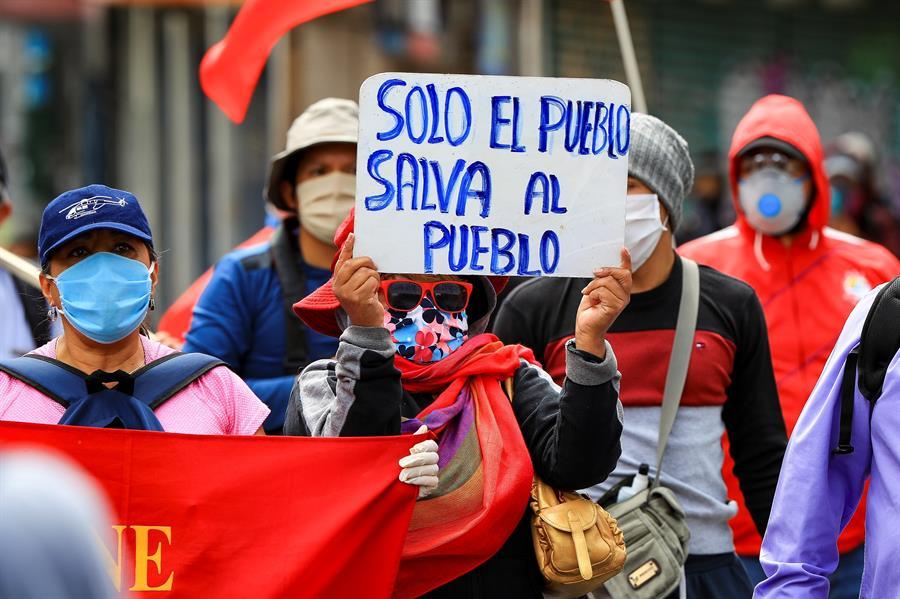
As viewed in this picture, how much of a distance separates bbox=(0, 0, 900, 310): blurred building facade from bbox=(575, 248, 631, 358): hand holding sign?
1046 centimetres

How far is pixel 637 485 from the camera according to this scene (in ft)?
14.4

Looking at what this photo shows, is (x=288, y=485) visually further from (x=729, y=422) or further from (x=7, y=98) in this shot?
(x=7, y=98)

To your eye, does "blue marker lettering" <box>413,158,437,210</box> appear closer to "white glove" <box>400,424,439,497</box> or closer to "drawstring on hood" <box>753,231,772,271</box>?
"white glove" <box>400,424,439,497</box>

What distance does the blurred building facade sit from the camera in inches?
566

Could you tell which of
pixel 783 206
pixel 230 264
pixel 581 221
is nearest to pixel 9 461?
pixel 581 221

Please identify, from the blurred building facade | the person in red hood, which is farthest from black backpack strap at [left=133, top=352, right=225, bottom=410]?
the blurred building facade

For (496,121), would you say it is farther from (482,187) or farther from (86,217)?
(86,217)

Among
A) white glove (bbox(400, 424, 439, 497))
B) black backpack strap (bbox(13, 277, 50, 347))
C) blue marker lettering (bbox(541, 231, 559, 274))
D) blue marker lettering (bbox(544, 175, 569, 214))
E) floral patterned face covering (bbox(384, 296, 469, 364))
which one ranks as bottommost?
black backpack strap (bbox(13, 277, 50, 347))

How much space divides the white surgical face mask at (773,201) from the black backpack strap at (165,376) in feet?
9.17

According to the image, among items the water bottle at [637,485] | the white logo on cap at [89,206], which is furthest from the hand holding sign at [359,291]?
the water bottle at [637,485]

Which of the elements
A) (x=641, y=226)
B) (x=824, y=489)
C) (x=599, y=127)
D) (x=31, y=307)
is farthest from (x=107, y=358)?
(x=31, y=307)

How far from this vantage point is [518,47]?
13.8 metres

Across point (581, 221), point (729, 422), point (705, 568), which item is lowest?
point (705, 568)

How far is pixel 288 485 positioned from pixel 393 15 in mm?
12369
